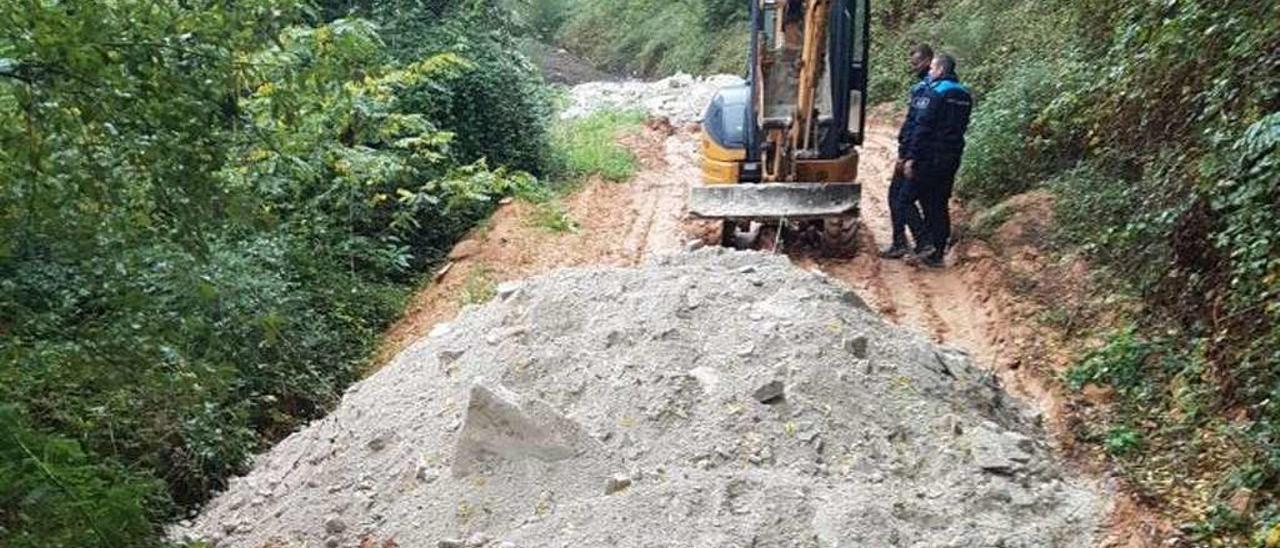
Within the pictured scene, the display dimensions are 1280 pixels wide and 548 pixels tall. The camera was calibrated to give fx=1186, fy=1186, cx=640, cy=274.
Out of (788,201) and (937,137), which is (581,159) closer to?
(788,201)

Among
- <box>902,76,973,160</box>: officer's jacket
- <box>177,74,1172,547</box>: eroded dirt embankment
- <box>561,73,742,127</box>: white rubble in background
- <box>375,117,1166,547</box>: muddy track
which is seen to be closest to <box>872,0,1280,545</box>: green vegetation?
<box>375,117,1166,547</box>: muddy track

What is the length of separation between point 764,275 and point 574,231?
169 inches

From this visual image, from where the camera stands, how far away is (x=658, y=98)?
21344 mm

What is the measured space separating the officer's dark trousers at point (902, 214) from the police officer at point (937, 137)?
0.42ft

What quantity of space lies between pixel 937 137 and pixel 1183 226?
282cm

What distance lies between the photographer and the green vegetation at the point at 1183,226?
5.48 m

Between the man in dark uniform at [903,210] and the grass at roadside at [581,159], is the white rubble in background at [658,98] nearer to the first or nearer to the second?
the grass at roadside at [581,159]

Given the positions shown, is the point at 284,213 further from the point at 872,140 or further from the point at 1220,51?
the point at 872,140

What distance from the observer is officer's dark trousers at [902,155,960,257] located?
31.4 ft

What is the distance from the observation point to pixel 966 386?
6.77m

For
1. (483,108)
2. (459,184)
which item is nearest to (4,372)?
(459,184)

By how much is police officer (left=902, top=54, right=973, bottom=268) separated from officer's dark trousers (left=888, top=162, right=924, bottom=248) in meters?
0.13

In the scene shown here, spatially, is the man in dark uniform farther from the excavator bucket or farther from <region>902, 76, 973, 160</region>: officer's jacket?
the excavator bucket

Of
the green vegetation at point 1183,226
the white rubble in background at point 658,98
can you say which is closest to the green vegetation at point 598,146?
the white rubble in background at point 658,98
